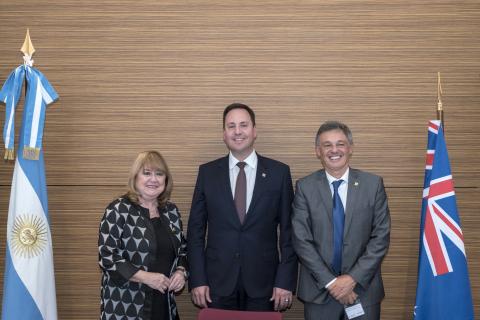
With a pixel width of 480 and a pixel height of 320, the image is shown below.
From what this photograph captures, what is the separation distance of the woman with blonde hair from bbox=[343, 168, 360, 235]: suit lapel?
952mm

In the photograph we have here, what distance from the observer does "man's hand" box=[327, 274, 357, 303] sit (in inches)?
114

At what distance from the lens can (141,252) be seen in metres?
2.92

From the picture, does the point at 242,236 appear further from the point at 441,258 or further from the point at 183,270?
the point at 441,258

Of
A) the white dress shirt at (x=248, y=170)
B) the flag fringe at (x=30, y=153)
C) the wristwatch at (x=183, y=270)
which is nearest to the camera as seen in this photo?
the wristwatch at (x=183, y=270)

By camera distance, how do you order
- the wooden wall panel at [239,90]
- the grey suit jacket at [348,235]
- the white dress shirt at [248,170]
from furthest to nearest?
the wooden wall panel at [239,90] < the white dress shirt at [248,170] < the grey suit jacket at [348,235]

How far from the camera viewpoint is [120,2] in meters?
3.95

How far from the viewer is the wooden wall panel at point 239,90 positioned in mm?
3885

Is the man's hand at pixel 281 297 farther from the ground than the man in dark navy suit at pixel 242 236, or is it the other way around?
the man in dark navy suit at pixel 242 236

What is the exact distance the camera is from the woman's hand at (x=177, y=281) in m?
2.97

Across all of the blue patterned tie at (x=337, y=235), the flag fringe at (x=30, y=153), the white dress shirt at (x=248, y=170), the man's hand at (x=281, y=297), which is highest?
the flag fringe at (x=30, y=153)

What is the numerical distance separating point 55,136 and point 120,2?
107 cm

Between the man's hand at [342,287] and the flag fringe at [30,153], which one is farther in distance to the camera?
the flag fringe at [30,153]

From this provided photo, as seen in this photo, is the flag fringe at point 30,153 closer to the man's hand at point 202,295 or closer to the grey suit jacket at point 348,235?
the man's hand at point 202,295

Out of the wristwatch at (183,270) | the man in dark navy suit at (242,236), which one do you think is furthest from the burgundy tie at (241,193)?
the wristwatch at (183,270)
